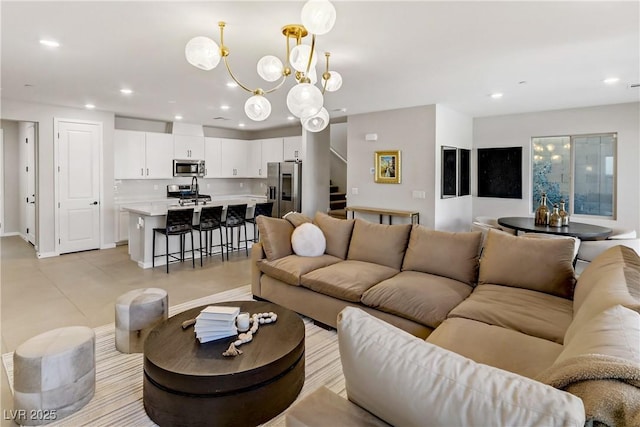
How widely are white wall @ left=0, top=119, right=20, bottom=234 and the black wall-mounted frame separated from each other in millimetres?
9641

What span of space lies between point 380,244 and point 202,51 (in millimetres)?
2363

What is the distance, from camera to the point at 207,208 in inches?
223

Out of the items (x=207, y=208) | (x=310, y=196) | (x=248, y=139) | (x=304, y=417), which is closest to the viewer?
(x=304, y=417)

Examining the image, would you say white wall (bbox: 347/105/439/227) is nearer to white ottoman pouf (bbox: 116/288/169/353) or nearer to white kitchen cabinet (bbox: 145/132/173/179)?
white kitchen cabinet (bbox: 145/132/173/179)

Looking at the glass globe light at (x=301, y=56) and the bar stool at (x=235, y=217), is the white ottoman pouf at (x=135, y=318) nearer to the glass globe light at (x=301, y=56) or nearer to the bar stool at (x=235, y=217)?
the glass globe light at (x=301, y=56)

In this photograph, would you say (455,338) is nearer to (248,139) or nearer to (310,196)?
(310,196)

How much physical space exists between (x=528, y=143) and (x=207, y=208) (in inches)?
229

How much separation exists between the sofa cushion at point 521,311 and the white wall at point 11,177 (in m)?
9.16

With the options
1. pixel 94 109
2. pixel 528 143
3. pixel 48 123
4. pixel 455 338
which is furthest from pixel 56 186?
pixel 528 143

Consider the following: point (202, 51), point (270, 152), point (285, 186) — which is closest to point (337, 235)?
point (202, 51)

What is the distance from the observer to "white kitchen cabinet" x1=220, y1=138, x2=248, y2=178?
28.8 feet

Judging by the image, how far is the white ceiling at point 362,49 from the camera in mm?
2609

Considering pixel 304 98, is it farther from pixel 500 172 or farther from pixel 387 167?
pixel 500 172

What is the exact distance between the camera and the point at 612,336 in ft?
4.00
